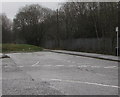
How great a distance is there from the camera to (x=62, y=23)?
60.9 meters

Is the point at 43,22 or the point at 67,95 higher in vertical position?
the point at 43,22

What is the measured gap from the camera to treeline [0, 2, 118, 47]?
126 feet

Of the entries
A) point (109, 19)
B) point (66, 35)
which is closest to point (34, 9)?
point (66, 35)

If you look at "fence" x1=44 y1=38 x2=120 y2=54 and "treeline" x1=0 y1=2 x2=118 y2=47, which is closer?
"fence" x1=44 y1=38 x2=120 y2=54

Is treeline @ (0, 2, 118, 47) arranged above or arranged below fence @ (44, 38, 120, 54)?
above

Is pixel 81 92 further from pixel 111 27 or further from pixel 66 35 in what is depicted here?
pixel 66 35

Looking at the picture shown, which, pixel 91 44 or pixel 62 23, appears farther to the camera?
pixel 62 23

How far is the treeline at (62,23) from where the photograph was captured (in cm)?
3832

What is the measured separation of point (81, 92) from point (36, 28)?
71.1m

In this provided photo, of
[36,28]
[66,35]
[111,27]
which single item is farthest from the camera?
[36,28]

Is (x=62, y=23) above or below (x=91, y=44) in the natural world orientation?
above

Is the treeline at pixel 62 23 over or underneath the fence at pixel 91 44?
over

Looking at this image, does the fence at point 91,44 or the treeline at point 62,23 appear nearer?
the fence at point 91,44

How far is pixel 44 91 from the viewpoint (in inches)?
302
